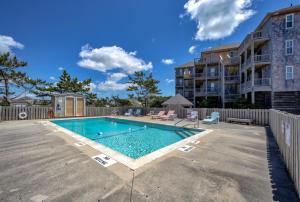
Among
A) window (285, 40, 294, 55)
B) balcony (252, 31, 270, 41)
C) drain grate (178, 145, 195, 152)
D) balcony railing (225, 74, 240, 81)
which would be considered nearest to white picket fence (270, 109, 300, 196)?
drain grate (178, 145, 195, 152)

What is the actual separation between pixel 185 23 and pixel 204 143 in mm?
16344

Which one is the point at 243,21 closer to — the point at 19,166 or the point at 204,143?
the point at 204,143

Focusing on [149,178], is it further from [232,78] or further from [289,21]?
[232,78]

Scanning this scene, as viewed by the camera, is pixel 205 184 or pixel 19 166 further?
pixel 19 166

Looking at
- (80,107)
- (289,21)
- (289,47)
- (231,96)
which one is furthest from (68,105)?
(289,21)

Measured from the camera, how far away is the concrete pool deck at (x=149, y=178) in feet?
8.05

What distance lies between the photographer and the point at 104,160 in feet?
13.1

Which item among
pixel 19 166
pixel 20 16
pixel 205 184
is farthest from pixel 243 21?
pixel 20 16

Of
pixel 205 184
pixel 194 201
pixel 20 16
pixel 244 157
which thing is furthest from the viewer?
pixel 20 16

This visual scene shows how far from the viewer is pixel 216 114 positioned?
12.2m

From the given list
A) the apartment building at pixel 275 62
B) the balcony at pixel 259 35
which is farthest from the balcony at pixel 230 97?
the balcony at pixel 259 35

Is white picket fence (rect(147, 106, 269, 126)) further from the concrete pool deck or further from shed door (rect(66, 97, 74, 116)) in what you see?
shed door (rect(66, 97, 74, 116))

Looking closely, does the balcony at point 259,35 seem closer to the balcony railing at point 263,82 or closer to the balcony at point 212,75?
the balcony railing at point 263,82

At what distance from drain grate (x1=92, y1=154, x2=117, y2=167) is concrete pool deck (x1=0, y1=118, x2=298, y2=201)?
7.3 inches
